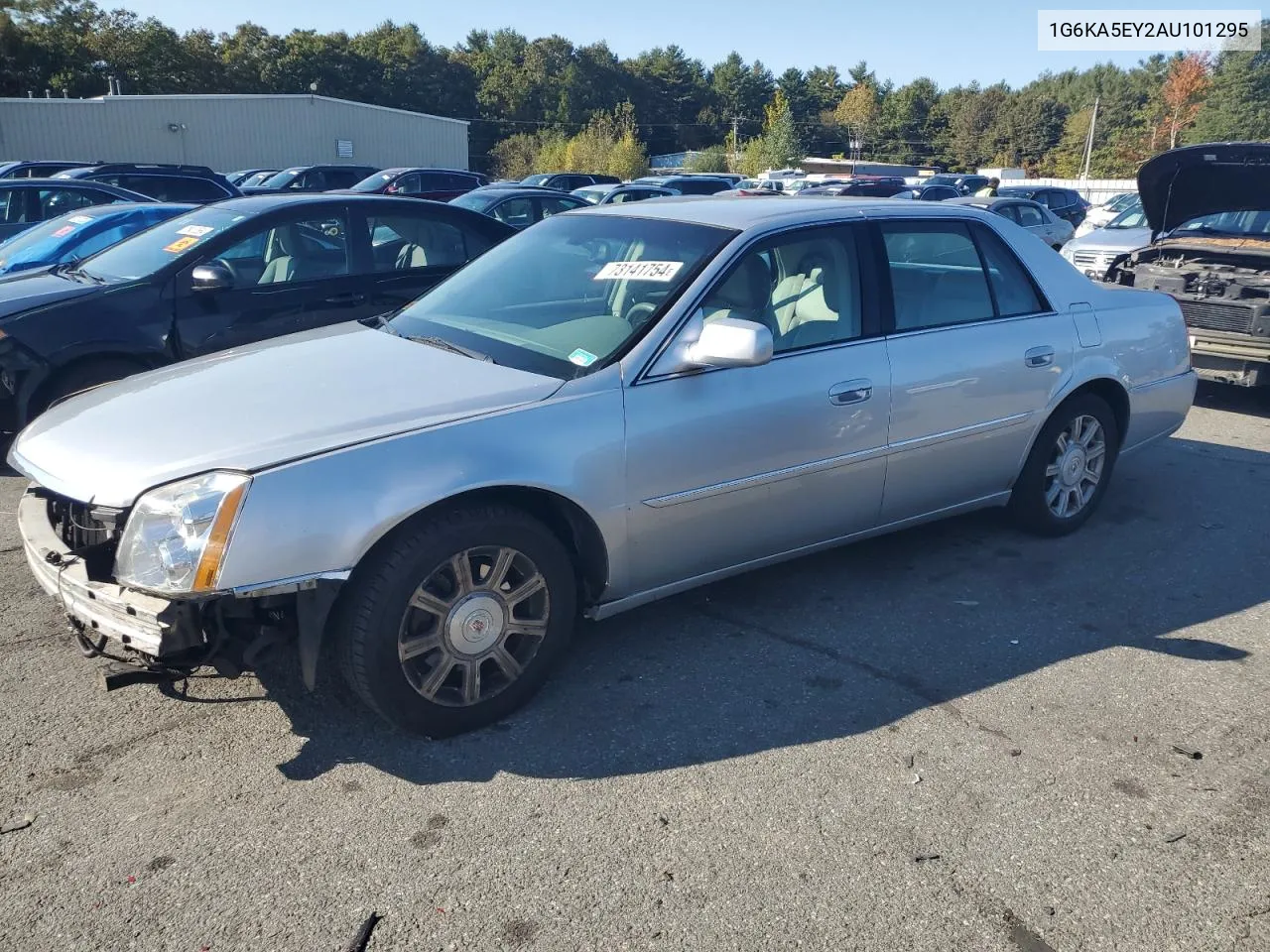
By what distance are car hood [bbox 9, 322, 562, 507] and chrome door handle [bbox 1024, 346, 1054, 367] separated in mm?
2456

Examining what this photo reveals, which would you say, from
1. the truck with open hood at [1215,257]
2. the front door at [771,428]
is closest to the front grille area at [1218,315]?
the truck with open hood at [1215,257]

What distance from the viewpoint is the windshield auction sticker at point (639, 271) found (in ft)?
12.6

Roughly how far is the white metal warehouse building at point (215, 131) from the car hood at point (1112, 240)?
34780mm

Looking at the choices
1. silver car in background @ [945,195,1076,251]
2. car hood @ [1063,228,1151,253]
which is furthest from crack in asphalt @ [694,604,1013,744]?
silver car in background @ [945,195,1076,251]

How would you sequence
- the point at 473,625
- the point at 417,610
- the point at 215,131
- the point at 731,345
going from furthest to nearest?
the point at 215,131 → the point at 731,345 → the point at 473,625 → the point at 417,610

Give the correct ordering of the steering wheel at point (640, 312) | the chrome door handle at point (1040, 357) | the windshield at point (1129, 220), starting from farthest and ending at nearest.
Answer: the windshield at point (1129, 220)
the chrome door handle at point (1040, 357)
the steering wheel at point (640, 312)

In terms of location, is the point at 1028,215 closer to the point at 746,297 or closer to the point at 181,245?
the point at 181,245

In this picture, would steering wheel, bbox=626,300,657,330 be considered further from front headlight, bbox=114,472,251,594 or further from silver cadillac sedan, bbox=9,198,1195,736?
front headlight, bbox=114,472,251,594

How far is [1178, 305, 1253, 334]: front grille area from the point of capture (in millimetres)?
7781

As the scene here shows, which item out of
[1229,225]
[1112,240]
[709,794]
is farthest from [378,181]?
[709,794]

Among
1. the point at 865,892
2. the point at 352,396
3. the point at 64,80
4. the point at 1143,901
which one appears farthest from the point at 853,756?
the point at 64,80

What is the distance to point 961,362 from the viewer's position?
439 centimetres

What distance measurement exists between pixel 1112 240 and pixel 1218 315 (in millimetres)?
5494

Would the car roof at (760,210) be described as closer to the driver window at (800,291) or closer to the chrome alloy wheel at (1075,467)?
the driver window at (800,291)
